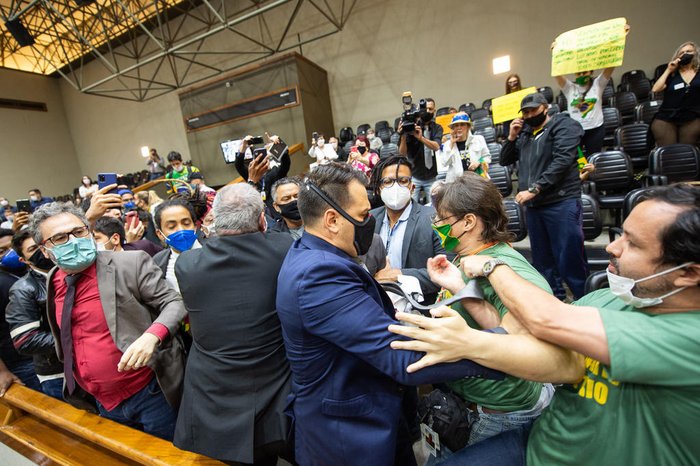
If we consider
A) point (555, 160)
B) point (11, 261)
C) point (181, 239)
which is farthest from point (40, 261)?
point (555, 160)

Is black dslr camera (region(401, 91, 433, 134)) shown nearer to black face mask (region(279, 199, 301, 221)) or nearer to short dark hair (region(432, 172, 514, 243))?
black face mask (region(279, 199, 301, 221))

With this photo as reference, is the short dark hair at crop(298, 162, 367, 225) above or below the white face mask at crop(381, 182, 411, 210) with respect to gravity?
A: above

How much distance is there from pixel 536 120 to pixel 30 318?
12.3 feet

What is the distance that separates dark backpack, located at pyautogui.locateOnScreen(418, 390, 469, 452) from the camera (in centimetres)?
110

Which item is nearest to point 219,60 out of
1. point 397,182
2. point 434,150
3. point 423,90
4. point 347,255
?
point 423,90

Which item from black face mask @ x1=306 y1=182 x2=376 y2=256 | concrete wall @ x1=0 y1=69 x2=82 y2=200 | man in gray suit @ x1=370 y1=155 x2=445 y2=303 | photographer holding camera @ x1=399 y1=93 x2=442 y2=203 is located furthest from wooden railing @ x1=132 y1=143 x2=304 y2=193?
concrete wall @ x1=0 y1=69 x2=82 y2=200

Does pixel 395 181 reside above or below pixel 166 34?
below

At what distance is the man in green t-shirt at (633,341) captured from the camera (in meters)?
0.70

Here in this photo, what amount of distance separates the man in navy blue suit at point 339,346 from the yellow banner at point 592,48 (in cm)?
267

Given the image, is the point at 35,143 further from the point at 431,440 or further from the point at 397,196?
the point at 431,440

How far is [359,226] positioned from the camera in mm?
1141

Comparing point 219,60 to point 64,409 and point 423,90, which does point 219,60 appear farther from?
point 64,409

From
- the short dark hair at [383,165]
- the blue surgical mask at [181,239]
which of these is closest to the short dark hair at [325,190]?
the short dark hair at [383,165]

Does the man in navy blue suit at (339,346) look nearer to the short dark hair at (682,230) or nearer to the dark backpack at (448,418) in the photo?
the dark backpack at (448,418)
